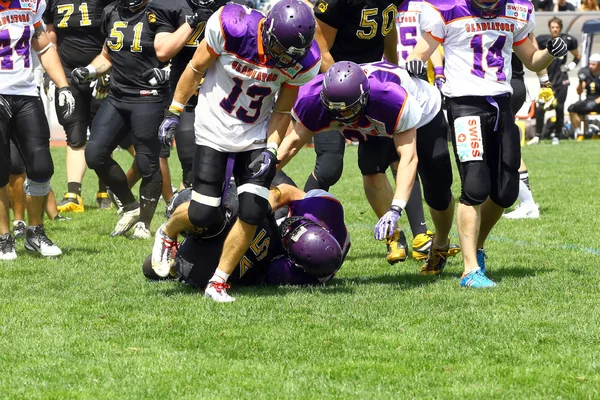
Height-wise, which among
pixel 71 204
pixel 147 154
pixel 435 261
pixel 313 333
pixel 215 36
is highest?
pixel 215 36

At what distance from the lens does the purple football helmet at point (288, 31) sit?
5281 mm

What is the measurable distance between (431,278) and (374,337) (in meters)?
1.70

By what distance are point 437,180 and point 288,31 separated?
161cm

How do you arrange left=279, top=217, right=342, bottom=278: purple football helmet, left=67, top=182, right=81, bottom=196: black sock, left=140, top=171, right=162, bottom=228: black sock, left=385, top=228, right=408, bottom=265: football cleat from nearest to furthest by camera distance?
left=279, top=217, right=342, bottom=278: purple football helmet, left=385, top=228, right=408, bottom=265: football cleat, left=140, top=171, right=162, bottom=228: black sock, left=67, top=182, right=81, bottom=196: black sock

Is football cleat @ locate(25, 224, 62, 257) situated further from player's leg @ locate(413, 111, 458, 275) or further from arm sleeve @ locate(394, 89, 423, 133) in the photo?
arm sleeve @ locate(394, 89, 423, 133)

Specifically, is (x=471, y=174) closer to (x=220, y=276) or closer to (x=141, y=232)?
(x=220, y=276)

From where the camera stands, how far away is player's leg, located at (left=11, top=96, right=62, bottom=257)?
23.6ft

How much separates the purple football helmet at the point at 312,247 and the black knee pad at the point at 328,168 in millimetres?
1434

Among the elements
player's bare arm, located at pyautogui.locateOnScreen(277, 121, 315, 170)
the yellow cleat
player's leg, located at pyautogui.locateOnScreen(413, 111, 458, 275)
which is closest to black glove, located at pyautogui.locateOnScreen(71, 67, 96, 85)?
the yellow cleat

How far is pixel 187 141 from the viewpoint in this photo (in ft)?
26.6

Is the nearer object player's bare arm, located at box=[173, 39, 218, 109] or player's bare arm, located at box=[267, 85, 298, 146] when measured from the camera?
player's bare arm, located at box=[173, 39, 218, 109]

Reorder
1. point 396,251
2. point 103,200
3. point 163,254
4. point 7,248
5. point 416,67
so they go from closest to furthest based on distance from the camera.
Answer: point 416,67
point 163,254
point 396,251
point 7,248
point 103,200

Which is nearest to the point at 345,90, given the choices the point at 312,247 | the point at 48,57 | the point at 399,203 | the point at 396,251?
the point at 399,203

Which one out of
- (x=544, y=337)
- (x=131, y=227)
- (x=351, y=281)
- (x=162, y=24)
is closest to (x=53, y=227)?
(x=131, y=227)
